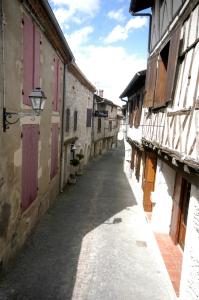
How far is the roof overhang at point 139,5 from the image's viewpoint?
1063 cm

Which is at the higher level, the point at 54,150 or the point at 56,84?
the point at 56,84

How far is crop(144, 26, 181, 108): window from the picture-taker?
6.36 metres

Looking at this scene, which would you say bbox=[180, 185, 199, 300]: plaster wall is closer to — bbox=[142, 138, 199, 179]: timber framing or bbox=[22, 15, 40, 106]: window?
bbox=[142, 138, 199, 179]: timber framing

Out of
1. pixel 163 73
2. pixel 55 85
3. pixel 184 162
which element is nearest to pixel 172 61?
pixel 163 73

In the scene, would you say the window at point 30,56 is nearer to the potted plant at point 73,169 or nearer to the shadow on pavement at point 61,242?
the shadow on pavement at point 61,242

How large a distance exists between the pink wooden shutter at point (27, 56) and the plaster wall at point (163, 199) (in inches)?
180

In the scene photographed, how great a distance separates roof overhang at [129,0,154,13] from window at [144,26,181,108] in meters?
3.11

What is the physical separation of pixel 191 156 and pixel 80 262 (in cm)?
420

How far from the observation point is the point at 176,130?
19.3ft

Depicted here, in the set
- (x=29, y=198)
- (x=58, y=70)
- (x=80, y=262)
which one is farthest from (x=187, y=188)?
(x=58, y=70)

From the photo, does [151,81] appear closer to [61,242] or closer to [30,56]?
[30,56]

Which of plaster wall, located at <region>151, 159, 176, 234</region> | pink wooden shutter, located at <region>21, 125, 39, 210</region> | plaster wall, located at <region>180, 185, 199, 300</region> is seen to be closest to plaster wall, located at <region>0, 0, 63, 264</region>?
pink wooden shutter, located at <region>21, 125, 39, 210</region>

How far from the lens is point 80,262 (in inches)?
273

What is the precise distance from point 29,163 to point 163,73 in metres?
4.84
